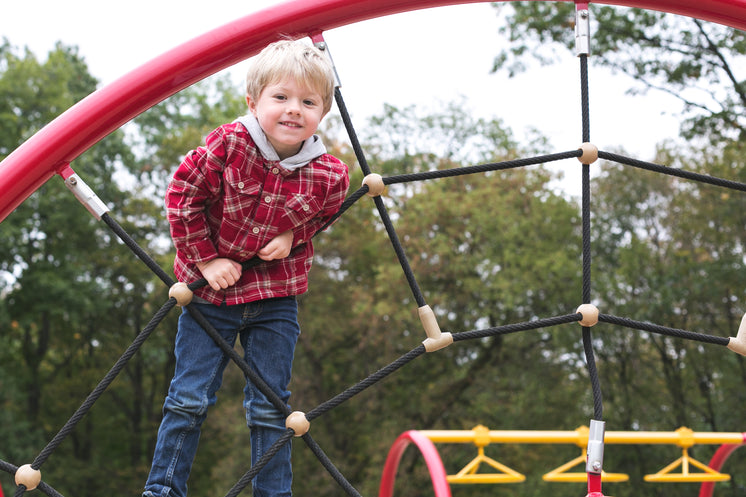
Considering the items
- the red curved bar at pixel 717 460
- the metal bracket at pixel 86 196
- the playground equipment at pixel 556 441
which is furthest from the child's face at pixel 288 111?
the red curved bar at pixel 717 460

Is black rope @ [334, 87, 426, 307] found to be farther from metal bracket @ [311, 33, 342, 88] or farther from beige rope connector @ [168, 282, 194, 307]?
beige rope connector @ [168, 282, 194, 307]

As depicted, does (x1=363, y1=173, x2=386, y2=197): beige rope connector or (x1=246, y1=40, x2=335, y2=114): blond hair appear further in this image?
(x1=363, y1=173, x2=386, y2=197): beige rope connector

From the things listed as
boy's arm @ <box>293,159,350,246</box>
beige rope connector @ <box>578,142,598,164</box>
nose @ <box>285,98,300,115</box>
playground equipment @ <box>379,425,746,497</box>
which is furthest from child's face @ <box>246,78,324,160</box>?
playground equipment @ <box>379,425,746,497</box>

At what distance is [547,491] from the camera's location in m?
A: 8.84

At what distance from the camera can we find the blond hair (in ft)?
4.29

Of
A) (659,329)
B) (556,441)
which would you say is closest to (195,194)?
(659,329)

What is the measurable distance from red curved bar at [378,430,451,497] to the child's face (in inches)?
33.2

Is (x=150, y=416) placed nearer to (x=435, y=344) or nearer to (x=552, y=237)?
(x=552, y=237)

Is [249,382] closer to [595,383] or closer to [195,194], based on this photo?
[195,194]

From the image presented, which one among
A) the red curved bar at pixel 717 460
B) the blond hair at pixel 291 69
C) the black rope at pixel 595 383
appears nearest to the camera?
the blond hair at pixel 291 69

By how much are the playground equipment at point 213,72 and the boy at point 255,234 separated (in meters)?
0.05

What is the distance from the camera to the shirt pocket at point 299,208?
137 centimetres

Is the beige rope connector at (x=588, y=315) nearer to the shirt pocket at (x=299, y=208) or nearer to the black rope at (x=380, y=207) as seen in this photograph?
the black rope at (x=380, y=207)

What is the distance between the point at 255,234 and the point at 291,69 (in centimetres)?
27
